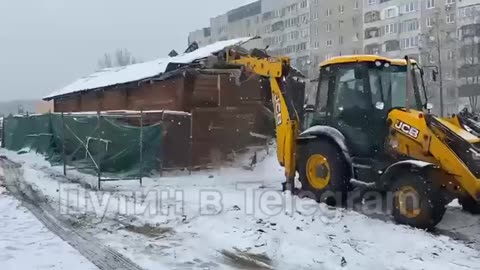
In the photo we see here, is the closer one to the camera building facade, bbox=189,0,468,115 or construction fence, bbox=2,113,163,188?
construction fence, bbox=2,113,163,188

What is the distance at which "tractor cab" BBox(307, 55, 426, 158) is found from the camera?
9820 millimetres

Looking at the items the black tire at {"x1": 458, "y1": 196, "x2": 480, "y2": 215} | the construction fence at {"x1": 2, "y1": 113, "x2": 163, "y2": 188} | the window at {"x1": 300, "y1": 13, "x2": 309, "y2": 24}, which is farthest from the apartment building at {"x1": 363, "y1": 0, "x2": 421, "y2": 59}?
the black tire at {"x1": 458, "y1": 196, "x2": 480, "y2": 215}

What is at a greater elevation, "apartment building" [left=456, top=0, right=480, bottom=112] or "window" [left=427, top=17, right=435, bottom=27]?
"window" [left=427, top=17, right=435, bottom=27]

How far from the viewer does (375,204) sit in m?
10.2

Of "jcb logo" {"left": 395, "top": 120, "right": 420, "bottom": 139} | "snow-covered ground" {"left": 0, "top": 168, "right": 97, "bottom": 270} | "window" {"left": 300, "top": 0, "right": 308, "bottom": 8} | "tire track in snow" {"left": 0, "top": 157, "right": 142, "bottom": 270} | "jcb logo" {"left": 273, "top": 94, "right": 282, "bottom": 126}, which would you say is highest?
"window" {"left": 300, "top": 0, "right": 308, "bottom": 8}

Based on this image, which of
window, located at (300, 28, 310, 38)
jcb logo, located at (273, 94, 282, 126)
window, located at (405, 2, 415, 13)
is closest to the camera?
jcb logo, located at (273, 94, 282, 126)

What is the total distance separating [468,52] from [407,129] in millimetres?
44379

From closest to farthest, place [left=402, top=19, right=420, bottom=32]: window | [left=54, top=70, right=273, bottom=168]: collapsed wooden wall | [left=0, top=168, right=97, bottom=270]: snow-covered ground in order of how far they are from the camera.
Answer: [left=0, top=168, right=97, bottom=270]: snow-covered ground
[left=54, top=70, right=273, bottom=168]: collapsed wooden wall
[left=402, top=19, right=420, bottom=32]: window

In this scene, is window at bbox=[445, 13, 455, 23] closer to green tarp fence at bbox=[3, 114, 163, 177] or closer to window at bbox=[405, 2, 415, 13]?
window at bbox=[405, 2, 415, 13]

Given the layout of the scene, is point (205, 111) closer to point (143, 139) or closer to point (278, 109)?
point (143, 139)

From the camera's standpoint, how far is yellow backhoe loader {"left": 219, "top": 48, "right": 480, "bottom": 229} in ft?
28.1

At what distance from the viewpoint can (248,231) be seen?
8.49m

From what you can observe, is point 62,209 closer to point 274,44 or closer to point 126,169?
point 126,169

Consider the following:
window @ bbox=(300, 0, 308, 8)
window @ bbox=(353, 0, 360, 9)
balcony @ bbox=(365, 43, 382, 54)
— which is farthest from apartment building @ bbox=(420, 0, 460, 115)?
window @ bbox=(300, 0, 308, 8)
